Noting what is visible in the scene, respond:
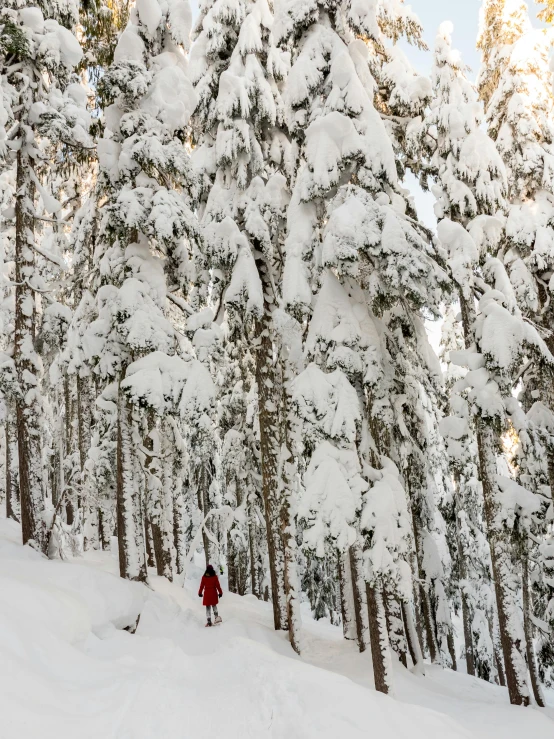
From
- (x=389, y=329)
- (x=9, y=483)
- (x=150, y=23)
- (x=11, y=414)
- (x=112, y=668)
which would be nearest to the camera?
(x=112, y=668)

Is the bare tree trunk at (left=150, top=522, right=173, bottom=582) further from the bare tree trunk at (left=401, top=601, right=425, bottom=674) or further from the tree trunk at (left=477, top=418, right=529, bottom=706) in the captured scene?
the tree trunk at (left=477, top=418, right=529, bottom=706)

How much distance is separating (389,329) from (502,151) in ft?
21.6

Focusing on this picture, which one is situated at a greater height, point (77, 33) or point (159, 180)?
point (77, 33)

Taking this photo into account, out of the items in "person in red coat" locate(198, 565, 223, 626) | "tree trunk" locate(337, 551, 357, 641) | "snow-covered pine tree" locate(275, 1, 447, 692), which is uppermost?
"snow-covered pine tree" locate(275, 1, 447, 692)

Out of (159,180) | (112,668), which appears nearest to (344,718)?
(112,668)

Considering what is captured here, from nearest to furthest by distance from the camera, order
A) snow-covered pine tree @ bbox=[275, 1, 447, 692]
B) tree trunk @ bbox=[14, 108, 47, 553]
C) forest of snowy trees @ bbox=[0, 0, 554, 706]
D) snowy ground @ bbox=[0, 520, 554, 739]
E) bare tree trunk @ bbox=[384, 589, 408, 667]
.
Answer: snowy ground @ bbox=[0, 520, 554, 739], snow-covered pine tree @ bbox=[275, 1, 447, 692], forest of snowy trees @ bbox=[0, 0, 554, 706], tree trunk @ bbox=[14, 108, 47, 553], bare tree trunk @ bbox=[384, 589, 408, 667]

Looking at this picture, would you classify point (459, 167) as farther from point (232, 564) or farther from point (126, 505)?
point (232, 564)

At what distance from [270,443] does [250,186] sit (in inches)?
262

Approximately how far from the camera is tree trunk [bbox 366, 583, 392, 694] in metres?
9.59

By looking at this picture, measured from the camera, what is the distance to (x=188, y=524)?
39.2 meters

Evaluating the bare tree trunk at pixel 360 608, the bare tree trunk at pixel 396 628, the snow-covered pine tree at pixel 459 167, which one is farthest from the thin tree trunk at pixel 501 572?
the bare tree trunk at pixel 360 608

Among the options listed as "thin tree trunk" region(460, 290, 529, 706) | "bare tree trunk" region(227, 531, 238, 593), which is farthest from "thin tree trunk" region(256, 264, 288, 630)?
"bare tree trunk" region(227, 531, 238, 593)

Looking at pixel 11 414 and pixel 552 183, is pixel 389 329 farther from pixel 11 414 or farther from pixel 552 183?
pixel 11 414

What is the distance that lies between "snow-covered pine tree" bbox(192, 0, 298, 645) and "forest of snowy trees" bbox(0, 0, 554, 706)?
7cm
